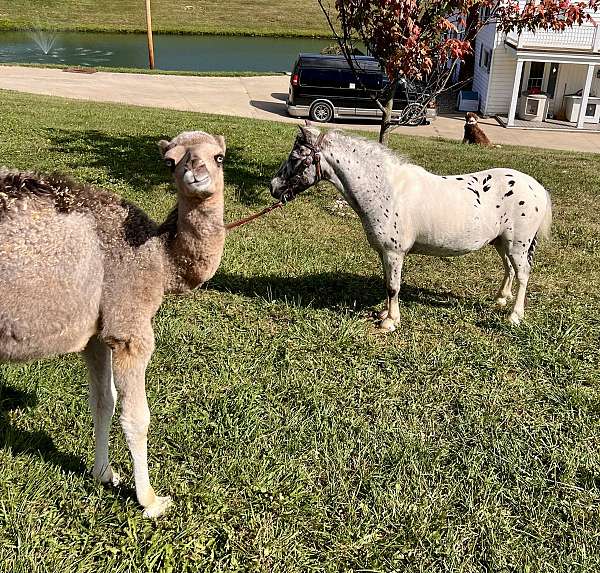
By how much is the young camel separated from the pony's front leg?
2671 mm

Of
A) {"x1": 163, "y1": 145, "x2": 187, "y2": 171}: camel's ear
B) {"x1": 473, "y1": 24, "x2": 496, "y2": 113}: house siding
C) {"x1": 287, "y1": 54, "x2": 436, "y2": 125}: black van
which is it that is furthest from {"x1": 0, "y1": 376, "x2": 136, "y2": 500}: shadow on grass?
{"x1": 473, "y1": 24, "x2": 496, "y2": 113}: house siding

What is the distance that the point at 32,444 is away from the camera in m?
3.99

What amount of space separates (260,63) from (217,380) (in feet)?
104

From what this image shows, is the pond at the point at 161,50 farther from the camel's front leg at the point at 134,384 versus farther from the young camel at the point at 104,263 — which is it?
the camel's front leg at the point at 134,384

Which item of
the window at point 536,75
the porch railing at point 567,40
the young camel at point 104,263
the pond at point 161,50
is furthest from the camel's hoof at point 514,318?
the pond at point 161,50

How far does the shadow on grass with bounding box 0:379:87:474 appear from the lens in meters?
3.87

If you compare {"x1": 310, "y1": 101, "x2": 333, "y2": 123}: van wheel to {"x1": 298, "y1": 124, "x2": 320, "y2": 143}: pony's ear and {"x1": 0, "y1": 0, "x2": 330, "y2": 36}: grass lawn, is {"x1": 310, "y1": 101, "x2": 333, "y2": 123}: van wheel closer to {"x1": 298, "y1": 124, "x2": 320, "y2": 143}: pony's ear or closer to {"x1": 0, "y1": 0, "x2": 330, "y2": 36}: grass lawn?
{"x1": 298, "y1": 124, "x2": 320, "y2": 143}: pony's ear

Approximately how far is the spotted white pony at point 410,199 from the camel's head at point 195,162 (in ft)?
8.00

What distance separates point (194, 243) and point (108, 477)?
5.47 feet

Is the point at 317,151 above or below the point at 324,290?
above

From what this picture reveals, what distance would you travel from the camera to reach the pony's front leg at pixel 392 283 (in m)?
5.59

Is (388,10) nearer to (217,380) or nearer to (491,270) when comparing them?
(491,270)

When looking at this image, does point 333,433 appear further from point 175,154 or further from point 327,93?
point 327,93

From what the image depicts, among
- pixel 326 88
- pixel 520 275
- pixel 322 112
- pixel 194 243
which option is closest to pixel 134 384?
pixel 194 243
